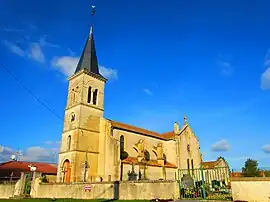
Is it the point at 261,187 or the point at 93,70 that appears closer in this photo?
the point at 261,187

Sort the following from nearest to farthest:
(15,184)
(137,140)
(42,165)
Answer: (15,184)
(137,140)
(42,165)

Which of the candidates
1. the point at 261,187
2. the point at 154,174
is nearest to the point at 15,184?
the point at 154,174

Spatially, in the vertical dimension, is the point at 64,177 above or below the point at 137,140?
below

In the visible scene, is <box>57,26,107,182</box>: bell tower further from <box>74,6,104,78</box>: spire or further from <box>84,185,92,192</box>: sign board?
<box>84,185,92,192</box>: sign board

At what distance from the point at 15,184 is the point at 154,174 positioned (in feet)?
59.4

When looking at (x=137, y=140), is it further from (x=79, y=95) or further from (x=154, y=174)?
(x=79, y=95)

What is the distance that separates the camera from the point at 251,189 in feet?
49.7

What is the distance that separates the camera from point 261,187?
48.6 ft

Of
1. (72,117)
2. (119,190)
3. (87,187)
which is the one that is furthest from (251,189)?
(72,117)

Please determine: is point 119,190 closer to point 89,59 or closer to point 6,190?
point 6,190

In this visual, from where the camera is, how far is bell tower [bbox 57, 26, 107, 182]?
31203 millimetres

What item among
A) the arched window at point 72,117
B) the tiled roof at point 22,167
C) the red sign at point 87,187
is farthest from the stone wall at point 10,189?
the tiled roof at point 22,167

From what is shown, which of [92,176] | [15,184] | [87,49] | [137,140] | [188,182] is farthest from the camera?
[87,49]

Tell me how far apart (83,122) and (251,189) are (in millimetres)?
23429
